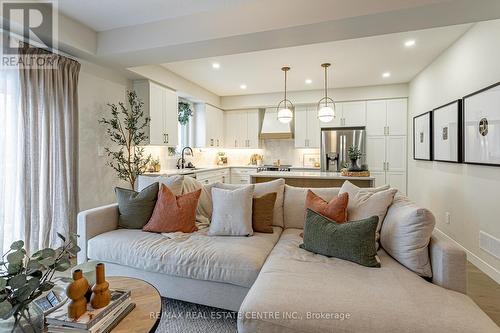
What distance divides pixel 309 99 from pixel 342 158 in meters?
1.53

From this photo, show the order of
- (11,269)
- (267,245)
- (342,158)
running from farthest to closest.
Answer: (342,158)
(267,245)
(11,269)

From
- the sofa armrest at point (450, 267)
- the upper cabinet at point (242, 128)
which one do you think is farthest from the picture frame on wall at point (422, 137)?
the upper cabinet at point (242, 128)

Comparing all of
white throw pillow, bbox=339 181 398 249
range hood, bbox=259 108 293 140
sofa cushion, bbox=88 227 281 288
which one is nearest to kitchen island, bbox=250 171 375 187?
white throw pillow, bbox=339 181 398 249

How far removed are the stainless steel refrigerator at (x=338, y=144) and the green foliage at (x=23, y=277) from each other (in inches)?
208

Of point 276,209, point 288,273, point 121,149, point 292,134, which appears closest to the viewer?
point 288,273

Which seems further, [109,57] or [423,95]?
[423,95]

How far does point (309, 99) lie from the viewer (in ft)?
19.2

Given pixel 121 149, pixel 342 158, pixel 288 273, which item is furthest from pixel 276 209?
pixel 342 158

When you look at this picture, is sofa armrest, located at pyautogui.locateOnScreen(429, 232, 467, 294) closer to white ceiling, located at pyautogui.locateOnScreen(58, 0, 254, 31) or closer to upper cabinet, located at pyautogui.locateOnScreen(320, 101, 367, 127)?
white ceiling, located at pyautogui.locateOnScreen(58, 0, 254, 31)

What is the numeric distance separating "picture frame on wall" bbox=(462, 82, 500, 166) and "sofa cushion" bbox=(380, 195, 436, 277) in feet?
4.95

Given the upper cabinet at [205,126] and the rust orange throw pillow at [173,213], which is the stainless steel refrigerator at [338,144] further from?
the rust orange throw pillow at [173,213]

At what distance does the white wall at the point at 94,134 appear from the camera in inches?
131

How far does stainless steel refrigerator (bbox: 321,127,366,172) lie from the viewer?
18.2 feet

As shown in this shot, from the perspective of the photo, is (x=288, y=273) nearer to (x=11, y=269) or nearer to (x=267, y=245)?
(x=267, y=245)
